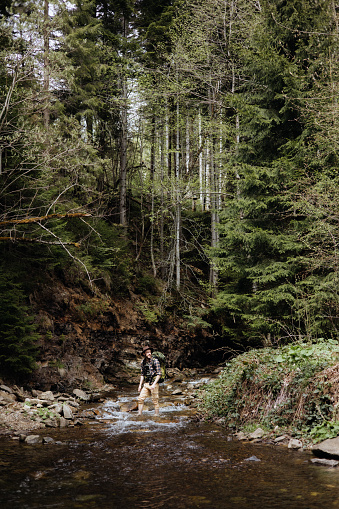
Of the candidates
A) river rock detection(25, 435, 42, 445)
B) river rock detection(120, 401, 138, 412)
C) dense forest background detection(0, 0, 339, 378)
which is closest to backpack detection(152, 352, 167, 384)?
dense forest background detection(0, 0, 339, 378)

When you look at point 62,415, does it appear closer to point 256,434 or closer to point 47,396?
point 47,396

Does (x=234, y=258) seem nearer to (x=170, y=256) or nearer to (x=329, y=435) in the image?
(x=170, y=256)

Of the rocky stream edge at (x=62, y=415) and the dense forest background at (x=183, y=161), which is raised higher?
the dense forest background at (x=183, y=161)

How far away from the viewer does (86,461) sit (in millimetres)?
5641

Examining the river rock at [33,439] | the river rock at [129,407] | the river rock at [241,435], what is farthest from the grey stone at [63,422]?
the river rock at [241,435]

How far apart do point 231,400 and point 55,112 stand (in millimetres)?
12294

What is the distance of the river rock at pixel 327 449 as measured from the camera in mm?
5301

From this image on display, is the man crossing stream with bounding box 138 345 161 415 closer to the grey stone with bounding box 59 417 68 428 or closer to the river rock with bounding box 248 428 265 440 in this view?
the grey stone with bounding box 59 417 68 428

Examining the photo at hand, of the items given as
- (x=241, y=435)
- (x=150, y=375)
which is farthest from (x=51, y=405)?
(x=241, y=435)

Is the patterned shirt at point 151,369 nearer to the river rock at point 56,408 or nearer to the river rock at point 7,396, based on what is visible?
the river rock at point 56,408

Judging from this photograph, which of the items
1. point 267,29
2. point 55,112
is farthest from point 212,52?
point 55,112

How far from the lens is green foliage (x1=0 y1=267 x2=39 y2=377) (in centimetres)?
1002

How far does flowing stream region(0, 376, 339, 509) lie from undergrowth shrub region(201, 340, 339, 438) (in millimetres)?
593

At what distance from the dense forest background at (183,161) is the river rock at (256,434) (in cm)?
230
